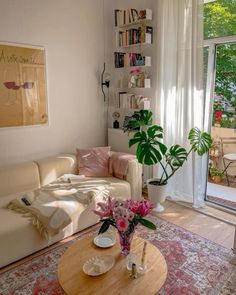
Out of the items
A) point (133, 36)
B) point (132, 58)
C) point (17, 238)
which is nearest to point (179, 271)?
point (17, 238)

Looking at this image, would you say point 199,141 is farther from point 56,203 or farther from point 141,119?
point 56,203

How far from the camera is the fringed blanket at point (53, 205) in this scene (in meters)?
2.29

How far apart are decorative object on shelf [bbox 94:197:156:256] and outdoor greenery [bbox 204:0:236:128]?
Result: 2098 mm

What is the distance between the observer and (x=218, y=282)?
1.99m

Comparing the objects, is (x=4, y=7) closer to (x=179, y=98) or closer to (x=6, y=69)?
(x=6, y=69)

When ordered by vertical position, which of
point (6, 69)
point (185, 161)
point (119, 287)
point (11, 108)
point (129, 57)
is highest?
point (129, 57)

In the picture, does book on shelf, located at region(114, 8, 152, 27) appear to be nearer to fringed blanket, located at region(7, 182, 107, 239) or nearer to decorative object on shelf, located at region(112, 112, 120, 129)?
decorative object on shelf, located at region(112, 112, 120, 129)

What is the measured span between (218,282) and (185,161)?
1.63 meters

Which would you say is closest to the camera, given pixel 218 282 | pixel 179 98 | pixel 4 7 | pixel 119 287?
pixel 119 287

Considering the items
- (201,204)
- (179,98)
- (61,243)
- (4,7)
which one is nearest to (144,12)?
(179,98)

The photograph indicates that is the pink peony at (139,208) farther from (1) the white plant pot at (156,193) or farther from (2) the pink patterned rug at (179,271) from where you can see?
(1) the white plant pot at (156,193)

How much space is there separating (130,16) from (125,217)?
2978 millimetres

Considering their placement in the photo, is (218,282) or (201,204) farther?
(201,204)

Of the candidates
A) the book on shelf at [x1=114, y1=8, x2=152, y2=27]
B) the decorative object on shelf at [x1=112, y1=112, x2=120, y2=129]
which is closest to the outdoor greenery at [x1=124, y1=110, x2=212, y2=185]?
the decorative object on shelf at [x1=112, y1=112, x2=120, y2=129]
